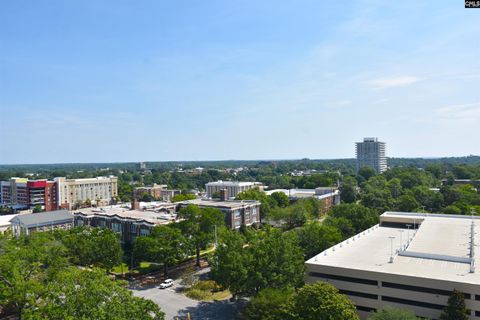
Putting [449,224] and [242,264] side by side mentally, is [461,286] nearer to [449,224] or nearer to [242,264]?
[242,264]

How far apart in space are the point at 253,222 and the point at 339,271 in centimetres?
4636

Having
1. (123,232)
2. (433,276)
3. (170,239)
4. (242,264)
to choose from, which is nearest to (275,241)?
(242,264)

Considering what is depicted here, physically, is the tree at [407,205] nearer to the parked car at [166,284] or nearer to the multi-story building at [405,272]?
the multi-story building at [405,272]

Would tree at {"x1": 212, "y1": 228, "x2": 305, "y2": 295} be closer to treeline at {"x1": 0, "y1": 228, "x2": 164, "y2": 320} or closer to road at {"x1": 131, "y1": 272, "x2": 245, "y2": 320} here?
road at {"x1": 131, "y1": 272, "x2": 245, "y2": 320}

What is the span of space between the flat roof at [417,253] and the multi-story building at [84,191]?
3680 inches

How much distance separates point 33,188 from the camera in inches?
4680

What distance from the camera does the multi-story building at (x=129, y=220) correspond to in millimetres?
65438

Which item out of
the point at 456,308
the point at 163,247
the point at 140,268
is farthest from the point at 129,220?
the point at 456,308

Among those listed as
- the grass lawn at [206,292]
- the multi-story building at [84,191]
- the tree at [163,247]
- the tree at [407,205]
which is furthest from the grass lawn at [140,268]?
the multi-story building at [84,191]

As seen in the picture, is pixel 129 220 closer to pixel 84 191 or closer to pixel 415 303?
pixel 415 303

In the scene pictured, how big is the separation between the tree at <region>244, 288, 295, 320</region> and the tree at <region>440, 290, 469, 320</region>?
1340 centimetres

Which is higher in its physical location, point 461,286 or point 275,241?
point 275,241

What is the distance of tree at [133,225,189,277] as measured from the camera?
52031mm

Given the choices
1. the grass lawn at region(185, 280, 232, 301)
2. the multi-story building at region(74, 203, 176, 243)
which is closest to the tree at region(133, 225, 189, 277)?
the grass lawn at region(185, 280, 232, 301)
